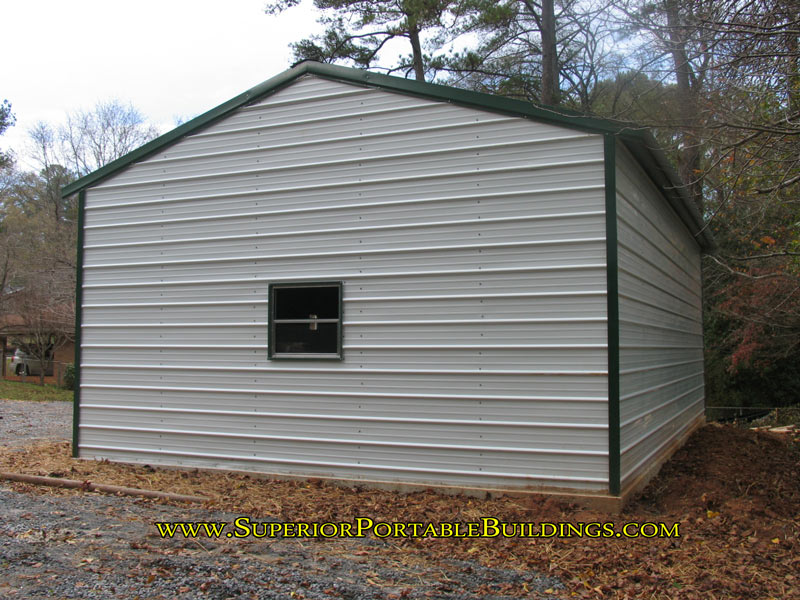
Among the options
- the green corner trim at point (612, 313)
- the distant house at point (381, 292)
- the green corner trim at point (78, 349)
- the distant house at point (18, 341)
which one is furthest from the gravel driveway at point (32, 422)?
the distant house at point (18, 341)

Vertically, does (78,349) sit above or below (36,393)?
above

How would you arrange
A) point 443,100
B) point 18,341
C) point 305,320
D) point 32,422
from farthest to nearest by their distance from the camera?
point 18,341
point 32,422
point 305,320
point 443,100

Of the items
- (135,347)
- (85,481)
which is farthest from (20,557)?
(135,347)

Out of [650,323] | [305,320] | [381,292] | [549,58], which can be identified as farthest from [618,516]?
[549,58]

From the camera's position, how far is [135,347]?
7984 mm

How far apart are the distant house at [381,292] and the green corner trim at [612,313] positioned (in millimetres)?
18

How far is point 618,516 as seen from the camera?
5809 mm

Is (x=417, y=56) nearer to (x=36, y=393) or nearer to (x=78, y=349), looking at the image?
(x=78, y=349)

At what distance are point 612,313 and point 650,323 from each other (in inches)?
74.2

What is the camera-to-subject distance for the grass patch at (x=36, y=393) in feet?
65.3

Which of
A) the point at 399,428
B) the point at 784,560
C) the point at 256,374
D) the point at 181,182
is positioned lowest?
the point at 784,560

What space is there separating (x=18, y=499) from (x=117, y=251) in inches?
122

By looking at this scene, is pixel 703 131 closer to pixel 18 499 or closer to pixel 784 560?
pixel 784 560

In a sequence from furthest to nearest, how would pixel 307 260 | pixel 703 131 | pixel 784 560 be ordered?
pixel 703 131
pixel 307 260
pixel 784 560
